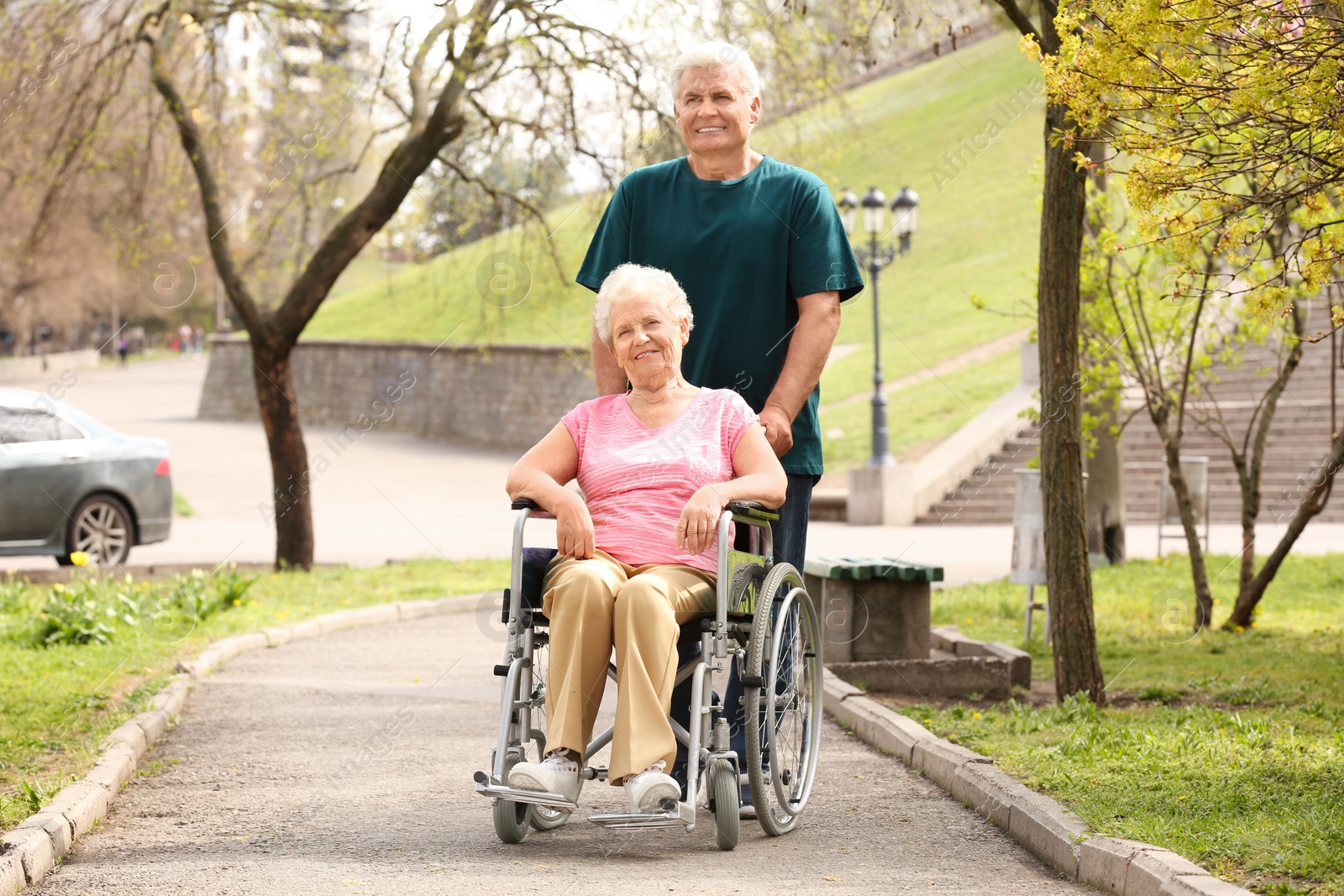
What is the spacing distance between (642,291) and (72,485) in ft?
32.3

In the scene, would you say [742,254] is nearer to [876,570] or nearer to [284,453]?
[876,570]

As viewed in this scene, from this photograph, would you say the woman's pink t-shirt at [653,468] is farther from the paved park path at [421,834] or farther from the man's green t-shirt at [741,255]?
the paved park path at [421,834]

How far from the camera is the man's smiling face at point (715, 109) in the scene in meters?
4.85

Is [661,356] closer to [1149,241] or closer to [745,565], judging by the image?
[745,565]

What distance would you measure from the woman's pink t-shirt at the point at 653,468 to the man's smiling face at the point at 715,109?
791 mm

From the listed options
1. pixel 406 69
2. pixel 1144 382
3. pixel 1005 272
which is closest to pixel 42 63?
pixel 406 69

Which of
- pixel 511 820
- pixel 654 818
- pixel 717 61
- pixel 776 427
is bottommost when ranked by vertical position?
pixel 511 820

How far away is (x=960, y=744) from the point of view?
5.94 m

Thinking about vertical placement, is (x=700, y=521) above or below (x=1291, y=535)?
above

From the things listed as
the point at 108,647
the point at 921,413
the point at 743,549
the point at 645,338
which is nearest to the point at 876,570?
→ the point at 743,549

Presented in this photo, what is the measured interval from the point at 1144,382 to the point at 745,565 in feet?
19.3

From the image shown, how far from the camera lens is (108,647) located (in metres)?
8.74

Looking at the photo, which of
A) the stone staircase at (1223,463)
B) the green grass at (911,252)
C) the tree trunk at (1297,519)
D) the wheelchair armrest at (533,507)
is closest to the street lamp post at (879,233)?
the green grass at (911,252)

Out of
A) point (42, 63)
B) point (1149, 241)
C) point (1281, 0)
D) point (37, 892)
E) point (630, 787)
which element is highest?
point (42, 63)
